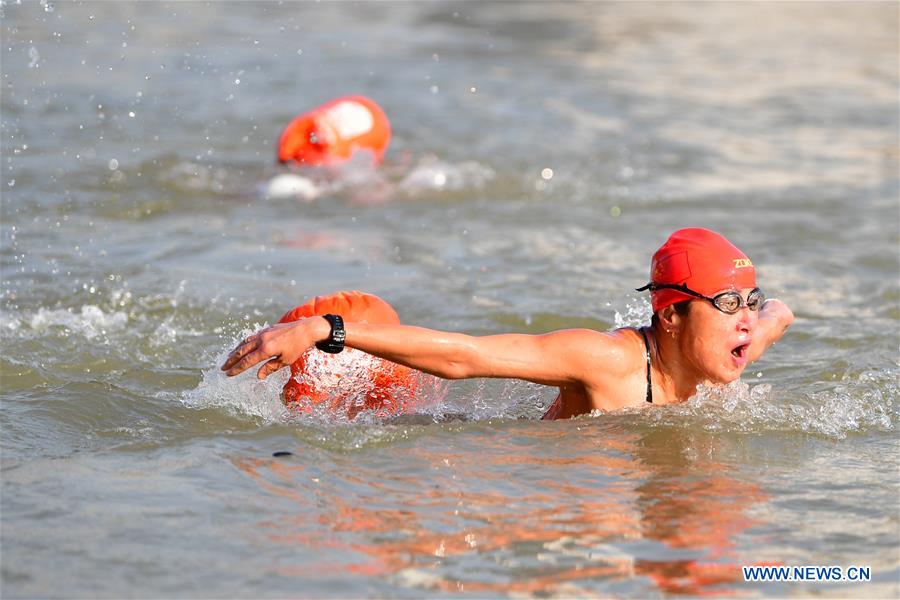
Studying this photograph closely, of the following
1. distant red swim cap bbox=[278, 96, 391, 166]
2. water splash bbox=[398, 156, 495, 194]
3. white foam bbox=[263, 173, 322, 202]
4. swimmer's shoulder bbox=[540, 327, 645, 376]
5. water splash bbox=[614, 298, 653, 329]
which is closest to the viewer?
swimmer's shoulder bbox=[540, 327, 645, 376]

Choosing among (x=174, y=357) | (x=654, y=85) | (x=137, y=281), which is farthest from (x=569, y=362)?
(x=654, y=85)

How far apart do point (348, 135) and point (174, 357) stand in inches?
204

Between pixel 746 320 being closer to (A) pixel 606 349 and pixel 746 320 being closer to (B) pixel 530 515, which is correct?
(A) pixel 606 349

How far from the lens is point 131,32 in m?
20.9

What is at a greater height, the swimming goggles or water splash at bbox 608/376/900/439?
the swimming goggles

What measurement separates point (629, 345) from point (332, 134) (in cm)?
707

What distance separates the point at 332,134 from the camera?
40.7 ft

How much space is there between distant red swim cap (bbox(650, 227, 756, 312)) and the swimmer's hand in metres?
1.59

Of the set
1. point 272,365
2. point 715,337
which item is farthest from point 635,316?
point 272,365

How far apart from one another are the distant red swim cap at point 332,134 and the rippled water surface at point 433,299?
24 centimetres

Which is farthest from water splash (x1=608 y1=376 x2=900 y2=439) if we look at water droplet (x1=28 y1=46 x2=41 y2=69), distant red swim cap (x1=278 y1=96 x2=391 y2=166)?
water droplet (x1=28 y1=46 x2=41 y2=69)

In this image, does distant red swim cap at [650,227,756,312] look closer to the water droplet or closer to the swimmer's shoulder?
the swimmer's shoulder

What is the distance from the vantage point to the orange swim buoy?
6.19 meters

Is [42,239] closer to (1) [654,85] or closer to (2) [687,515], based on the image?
(2) [687,515]
